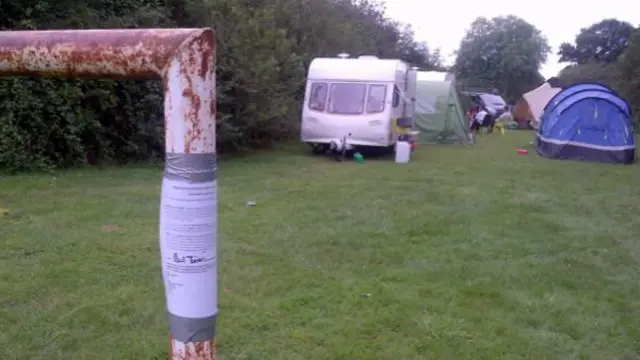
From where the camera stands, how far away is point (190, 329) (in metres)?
1.82

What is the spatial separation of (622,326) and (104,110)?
9.68 m

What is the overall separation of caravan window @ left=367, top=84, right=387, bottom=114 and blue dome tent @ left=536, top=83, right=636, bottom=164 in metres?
4.81

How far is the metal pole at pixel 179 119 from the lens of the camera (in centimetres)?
170

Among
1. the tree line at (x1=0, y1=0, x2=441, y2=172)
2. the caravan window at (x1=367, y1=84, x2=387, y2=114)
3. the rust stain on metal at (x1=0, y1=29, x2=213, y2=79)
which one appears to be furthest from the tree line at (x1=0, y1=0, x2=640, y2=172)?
the rust stain on metal at (x1=0, y1=29, x2=213, y2=79)

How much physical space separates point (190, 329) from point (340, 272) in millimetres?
4152

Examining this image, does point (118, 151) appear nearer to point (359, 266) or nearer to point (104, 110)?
point (104, 110)

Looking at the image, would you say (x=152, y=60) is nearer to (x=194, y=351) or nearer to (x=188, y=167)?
(x=188, y=167)

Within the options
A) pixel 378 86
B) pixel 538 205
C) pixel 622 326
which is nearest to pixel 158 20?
pixel 378 86

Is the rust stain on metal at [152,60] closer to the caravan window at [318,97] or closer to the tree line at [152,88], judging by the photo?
the tree line at [152,88]

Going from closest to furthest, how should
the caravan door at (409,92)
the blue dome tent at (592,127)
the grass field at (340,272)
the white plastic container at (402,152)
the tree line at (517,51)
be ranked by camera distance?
the grass field at (340,272), the white plastic container at (402,152), the blue dome tent at (592,127), the caravan door at (409,92), the tree line at (517,51)

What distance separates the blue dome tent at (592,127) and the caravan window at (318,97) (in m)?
6.08

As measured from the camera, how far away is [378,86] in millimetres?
15258

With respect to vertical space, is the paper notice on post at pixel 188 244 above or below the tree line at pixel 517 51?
below

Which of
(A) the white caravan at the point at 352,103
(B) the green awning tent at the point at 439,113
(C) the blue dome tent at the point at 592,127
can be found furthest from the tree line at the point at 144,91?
(C) the blue dome tent at the point at 592,127
